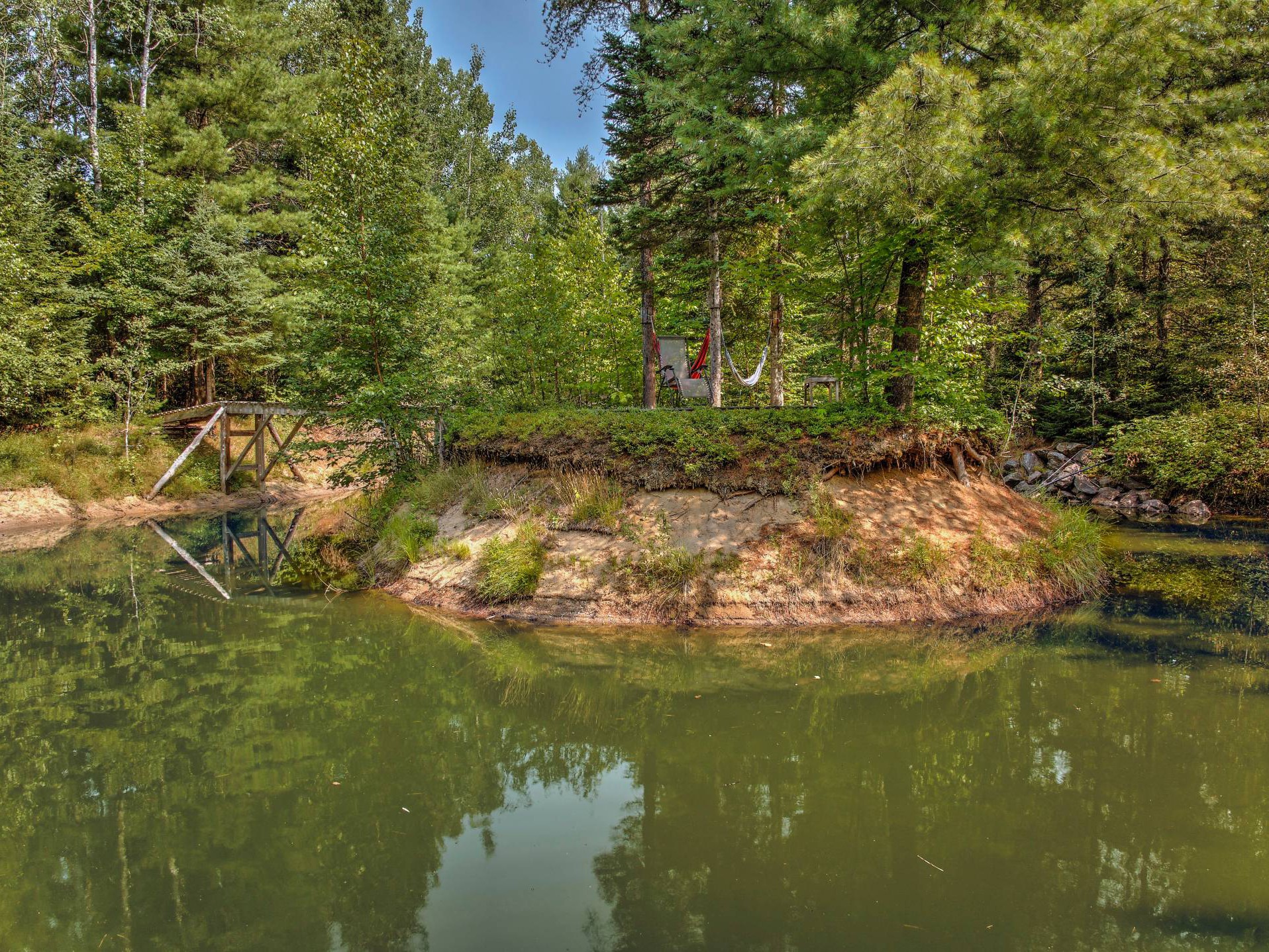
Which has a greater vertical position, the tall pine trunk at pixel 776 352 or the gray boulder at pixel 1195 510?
the tall pine trunk at pixel 776 352

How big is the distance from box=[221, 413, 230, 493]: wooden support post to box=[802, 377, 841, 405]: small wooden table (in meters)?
15.7

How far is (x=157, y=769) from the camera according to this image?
4.53 meters

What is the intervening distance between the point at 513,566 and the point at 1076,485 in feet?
46.4

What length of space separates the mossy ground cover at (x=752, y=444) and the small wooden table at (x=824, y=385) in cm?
107

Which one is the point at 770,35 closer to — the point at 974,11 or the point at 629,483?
the point at 974,11

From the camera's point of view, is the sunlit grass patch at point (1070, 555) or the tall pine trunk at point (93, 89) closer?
the sunlit grass patch at point (1070, 555)

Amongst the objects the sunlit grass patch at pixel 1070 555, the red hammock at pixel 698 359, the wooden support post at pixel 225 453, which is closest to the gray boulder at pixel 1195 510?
the sunlit grass patch at pixel 1070 555

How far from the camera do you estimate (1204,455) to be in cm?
1398

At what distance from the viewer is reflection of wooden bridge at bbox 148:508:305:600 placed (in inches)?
402

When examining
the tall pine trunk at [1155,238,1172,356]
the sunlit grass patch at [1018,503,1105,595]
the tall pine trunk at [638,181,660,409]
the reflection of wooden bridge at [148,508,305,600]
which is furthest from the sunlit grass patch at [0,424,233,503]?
the tall pine trunk at [1155,238,1172,356]

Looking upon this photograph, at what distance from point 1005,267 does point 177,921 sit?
8.78m

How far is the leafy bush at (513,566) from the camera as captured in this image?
326 inches

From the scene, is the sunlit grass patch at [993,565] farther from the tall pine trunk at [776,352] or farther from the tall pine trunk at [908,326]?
the tall pine trunk at [776,352]

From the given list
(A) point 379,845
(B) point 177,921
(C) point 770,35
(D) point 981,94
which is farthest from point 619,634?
(C) point 770,35
